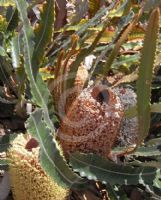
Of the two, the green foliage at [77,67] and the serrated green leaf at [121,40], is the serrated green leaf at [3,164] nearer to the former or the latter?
the green foliage at [77,67]

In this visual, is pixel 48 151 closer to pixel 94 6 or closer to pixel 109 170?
pixel 109 170

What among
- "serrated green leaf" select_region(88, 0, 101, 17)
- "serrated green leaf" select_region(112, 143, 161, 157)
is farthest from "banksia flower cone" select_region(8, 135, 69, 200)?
"serrated green leaf" select_region(88, 0, 101, 17)

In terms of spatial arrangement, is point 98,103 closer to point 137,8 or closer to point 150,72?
point 150,72

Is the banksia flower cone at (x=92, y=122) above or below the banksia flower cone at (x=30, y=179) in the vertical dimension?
above

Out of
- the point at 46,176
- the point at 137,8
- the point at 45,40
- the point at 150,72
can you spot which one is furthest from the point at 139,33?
the point at 46,176

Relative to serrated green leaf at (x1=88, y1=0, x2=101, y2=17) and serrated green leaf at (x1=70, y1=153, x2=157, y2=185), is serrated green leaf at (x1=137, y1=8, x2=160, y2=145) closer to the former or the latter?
serrated green leaf at (x1=70, y1=153, x2=157, y2=185)

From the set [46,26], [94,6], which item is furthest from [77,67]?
[94,6]

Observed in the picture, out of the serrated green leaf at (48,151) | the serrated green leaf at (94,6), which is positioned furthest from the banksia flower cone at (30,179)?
the serrated green leaf at (94,6)
